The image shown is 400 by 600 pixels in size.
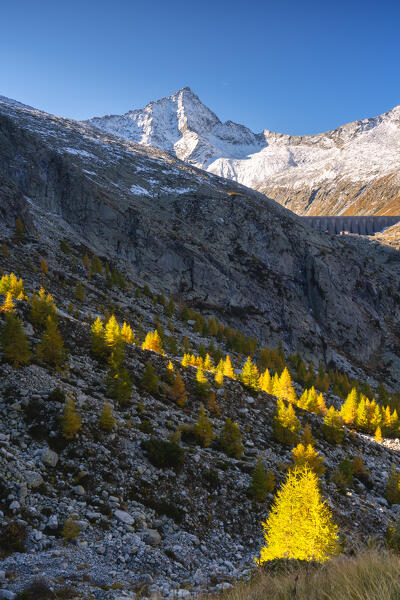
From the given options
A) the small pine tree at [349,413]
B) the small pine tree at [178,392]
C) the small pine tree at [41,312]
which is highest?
the small pine tree at [41,312]

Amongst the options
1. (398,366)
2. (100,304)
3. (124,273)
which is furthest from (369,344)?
(100,304)

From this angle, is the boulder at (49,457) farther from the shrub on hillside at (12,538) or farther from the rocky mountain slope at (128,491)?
the shrub on hillside at (12,538)

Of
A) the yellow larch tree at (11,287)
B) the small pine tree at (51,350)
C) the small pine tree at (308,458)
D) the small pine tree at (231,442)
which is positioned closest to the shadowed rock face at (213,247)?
the yellow larch tree at (11,287)

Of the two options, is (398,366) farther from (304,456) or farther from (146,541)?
(146,541)

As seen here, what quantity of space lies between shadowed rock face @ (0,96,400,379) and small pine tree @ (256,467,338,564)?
2792 inches

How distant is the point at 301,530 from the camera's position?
13.6 metres

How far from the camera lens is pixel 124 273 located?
259ft

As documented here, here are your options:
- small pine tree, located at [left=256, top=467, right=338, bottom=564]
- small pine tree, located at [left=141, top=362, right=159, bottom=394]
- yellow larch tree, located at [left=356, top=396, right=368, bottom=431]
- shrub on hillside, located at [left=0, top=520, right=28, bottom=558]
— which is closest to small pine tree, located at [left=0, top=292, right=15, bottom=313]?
small pine tree, located at [left=141, top=362, right=159, bottom=394]

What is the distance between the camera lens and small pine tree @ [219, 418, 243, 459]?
2203 centimetres

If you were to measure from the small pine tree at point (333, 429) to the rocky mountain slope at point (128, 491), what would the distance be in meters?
0.76

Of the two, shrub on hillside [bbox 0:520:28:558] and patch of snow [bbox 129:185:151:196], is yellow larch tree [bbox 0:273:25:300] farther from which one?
patch of snow [bbox 129:185:151:196]

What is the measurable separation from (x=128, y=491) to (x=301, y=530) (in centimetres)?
778

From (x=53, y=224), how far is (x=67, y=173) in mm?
24423

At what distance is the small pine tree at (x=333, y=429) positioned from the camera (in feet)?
102
